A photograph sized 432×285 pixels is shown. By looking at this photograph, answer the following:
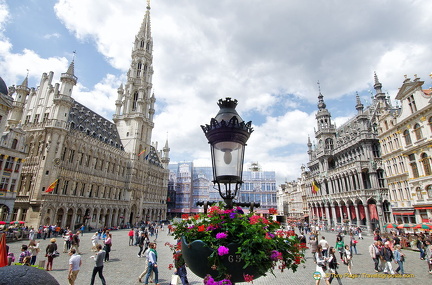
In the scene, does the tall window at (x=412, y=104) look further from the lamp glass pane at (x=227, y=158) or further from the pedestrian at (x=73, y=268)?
the pedestrian at (x=73, y=268)

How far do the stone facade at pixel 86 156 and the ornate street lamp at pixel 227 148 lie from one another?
33163 mm

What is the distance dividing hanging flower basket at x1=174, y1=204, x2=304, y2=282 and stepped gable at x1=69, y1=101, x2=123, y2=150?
134ft

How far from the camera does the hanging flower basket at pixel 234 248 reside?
270cm

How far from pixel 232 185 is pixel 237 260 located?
1441mm

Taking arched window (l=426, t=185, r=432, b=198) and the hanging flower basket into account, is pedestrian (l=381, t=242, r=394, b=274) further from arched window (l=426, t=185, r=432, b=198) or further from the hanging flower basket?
arched window (l=426, t=185, r=432, b=198)

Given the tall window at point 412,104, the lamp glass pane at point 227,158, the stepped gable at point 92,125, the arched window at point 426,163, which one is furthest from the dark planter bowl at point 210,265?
the stepped gable at point 92,125

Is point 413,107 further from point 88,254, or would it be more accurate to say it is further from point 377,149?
point 88,254

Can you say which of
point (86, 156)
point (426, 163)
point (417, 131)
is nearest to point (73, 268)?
point (426, 163)

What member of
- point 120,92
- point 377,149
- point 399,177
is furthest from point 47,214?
point 377,149

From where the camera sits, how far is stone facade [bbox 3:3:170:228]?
105 ft

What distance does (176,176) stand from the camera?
7938 centimetres

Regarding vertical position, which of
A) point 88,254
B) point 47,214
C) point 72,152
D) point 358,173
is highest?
point 72,152

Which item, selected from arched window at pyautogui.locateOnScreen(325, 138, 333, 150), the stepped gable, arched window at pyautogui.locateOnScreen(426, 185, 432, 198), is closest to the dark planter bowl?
arched window at pyautogui.locateOnScreen(426, 185, 432, 198)

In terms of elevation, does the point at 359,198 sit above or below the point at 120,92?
below
